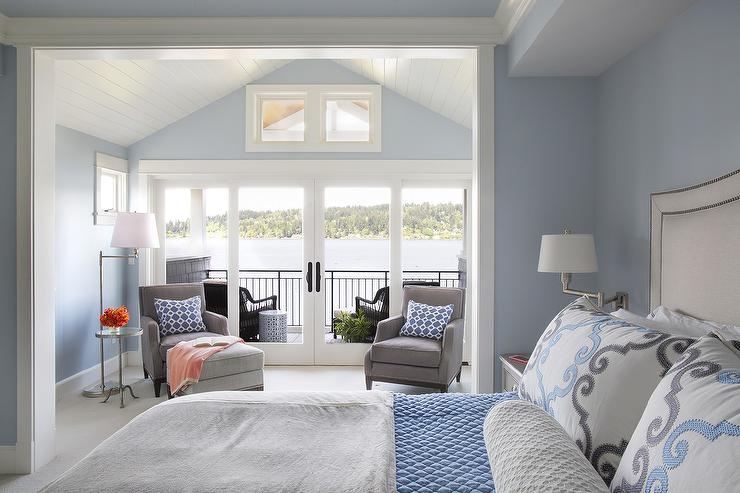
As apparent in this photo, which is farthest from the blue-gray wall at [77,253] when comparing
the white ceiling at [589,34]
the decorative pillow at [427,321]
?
the white ceiling at [589,34]

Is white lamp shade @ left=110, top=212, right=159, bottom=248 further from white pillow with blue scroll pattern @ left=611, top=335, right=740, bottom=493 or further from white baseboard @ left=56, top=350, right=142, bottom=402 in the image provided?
white pillow with blue scroll pattern @ left=611, top=335, right=740, bottom=493

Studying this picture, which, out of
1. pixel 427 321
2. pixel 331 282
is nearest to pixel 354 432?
pixel 427 321

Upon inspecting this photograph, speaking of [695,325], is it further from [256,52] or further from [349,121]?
[349,121]

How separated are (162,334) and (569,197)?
3673mm

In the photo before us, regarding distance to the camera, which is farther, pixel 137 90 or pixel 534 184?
pixel 137 90

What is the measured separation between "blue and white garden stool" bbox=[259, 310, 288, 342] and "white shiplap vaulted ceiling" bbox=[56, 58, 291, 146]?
90.3 inches

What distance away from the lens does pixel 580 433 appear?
1212 mm

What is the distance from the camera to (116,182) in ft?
16.7

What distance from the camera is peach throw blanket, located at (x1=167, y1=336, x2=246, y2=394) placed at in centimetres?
375

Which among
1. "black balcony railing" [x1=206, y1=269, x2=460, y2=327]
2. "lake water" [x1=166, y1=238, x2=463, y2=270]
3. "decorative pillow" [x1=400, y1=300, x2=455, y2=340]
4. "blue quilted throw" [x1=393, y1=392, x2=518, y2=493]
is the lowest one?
"decorative pillow" [x1=400, y1=300, x2=455, y2=340]

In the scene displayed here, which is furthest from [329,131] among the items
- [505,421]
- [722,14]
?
[505,421]

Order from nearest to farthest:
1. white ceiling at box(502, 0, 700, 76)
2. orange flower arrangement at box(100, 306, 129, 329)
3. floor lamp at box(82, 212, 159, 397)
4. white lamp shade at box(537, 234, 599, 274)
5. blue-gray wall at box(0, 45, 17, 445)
Answer: white ceiling at box(502, 0, 700, 76) < white lamp shade at box(537, 234, 599, 274) < blue-gray wall at box(0, 45, 17, 445) < orange flower arrangement at box(100, 306, 129, 329) < floor lamp at box(82, 212, 159, 397)

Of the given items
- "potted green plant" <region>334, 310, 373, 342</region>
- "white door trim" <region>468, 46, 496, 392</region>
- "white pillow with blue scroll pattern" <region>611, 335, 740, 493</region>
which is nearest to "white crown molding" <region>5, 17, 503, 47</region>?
"white door trim" <region>468, 46, 496, 392</region>

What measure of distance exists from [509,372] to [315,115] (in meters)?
3.56
